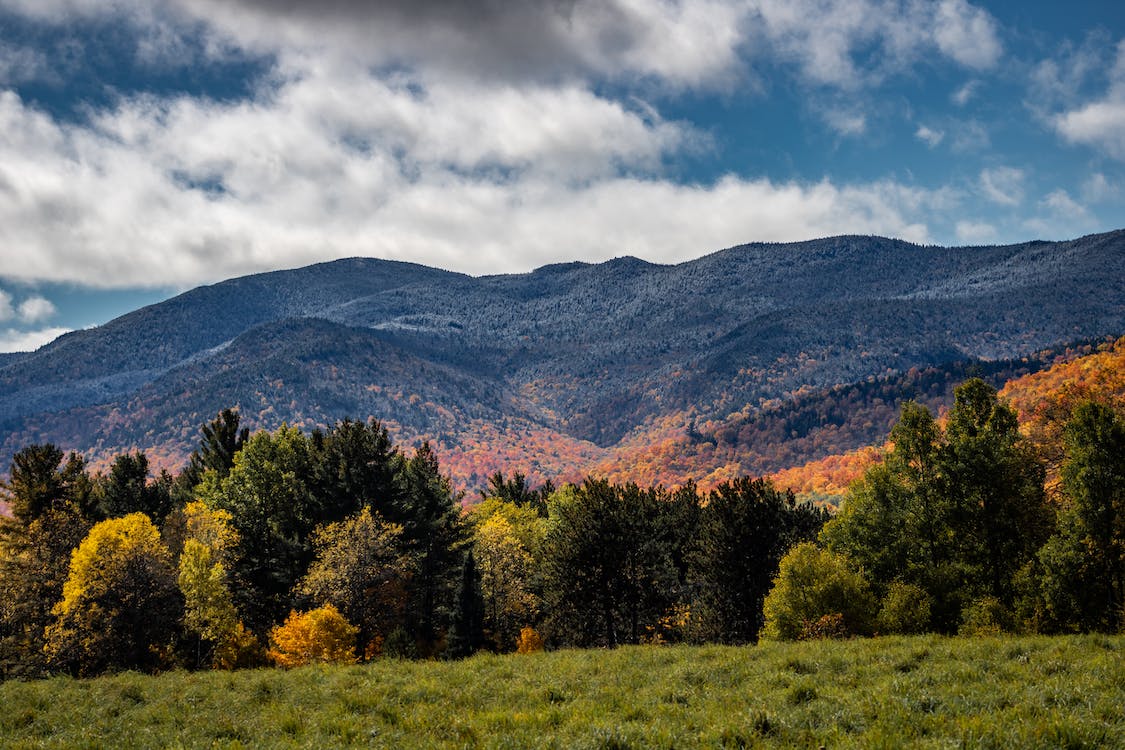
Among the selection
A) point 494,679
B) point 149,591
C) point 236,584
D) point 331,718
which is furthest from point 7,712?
point 236,584

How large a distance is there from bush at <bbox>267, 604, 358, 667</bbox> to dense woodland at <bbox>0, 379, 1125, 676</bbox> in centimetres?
12

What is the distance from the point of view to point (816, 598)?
3719 centimetres

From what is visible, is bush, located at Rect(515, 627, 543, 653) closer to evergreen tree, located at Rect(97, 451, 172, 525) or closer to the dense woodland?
the dense woodland

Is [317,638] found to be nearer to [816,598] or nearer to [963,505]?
[816,598]

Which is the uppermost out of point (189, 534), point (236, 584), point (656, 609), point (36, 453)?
point (36, 453)

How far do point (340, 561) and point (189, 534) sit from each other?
14.1 m

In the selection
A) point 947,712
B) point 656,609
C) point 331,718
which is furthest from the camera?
point 656,609

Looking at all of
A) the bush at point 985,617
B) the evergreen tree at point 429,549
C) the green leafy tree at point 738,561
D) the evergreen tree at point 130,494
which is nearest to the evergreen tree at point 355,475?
the evergreen tree at point 429,549

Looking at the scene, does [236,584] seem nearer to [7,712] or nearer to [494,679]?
[7,712]

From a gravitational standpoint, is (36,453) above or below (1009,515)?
above

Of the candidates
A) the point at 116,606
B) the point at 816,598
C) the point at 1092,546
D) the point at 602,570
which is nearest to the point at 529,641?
the point at 602,570

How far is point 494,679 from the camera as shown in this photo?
21.8 metres

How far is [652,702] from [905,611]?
75.7 feet

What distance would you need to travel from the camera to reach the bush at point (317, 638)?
40.9 metres
